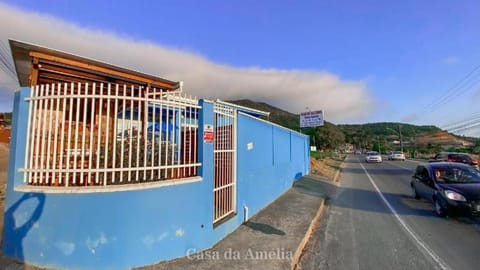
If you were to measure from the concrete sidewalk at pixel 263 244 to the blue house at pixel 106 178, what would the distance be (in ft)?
0.90

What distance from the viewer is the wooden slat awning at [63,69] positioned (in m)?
5.96

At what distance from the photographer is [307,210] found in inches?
322

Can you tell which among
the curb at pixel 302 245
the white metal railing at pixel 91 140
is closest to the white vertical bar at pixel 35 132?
the white metal railing at pixel 91 140

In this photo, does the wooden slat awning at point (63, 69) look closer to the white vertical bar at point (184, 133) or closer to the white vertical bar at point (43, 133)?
the white vertical bar at point (43, 133)

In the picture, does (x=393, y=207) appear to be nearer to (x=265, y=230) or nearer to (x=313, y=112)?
(x=265, y=230)

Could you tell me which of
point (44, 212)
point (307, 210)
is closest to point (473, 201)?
point (307, 210)

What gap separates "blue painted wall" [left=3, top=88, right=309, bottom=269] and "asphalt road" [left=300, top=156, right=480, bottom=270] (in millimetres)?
2129

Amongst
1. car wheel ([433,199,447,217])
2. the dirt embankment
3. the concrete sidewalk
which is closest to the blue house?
the concrete sidewalk

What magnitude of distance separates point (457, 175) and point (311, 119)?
22647 mm

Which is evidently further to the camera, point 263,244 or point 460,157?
point 460,157

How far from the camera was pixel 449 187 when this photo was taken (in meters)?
7.65

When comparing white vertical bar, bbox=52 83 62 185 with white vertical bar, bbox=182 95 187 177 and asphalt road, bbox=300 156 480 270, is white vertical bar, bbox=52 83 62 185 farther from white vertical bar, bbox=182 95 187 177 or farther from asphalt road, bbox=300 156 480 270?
asphalt road, bbox=300 156 480 270

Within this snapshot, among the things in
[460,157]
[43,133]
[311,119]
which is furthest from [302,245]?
[311,119]

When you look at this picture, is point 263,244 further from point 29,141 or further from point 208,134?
point 29,141
